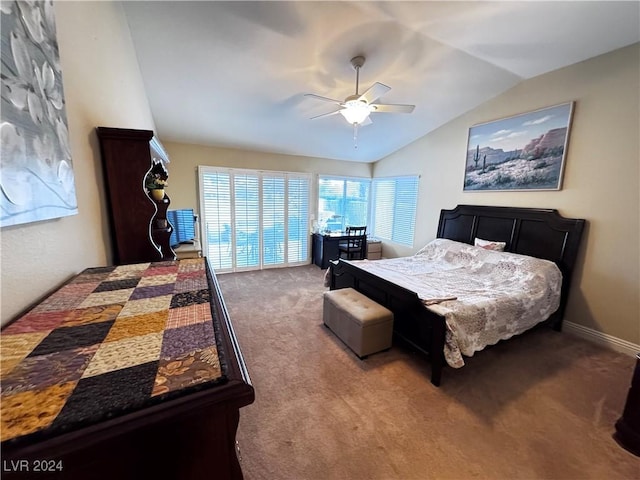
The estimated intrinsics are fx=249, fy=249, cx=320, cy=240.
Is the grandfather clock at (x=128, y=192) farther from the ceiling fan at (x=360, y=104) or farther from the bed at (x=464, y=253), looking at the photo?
the bed at (x=464, y=253)

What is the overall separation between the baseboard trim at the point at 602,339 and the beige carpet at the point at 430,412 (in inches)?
4.1

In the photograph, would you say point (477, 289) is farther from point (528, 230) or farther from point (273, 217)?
point (273, 217)

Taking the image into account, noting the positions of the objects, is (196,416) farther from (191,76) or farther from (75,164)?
(191,76)

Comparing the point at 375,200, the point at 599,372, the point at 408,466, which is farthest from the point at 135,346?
the point at 375,200

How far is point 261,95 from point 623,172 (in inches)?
150

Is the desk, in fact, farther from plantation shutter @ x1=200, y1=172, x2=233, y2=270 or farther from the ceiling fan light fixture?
the ceiling fan light fixture

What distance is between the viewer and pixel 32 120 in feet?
3.23

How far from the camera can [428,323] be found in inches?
81.0

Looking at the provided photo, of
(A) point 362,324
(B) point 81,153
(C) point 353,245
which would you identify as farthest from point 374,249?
(B) point 81,153

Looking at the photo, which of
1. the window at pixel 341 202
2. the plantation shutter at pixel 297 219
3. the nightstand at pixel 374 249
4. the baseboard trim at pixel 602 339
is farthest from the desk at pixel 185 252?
the baseboard trim at pixel 602 339

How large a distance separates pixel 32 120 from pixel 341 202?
16.0 ft

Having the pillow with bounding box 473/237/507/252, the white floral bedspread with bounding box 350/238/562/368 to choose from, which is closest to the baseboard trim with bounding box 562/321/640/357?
the white floral bedspread with bounding box 350/238/562/368

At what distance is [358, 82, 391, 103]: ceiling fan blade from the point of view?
2.09 meters

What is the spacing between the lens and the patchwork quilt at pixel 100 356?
52cm
